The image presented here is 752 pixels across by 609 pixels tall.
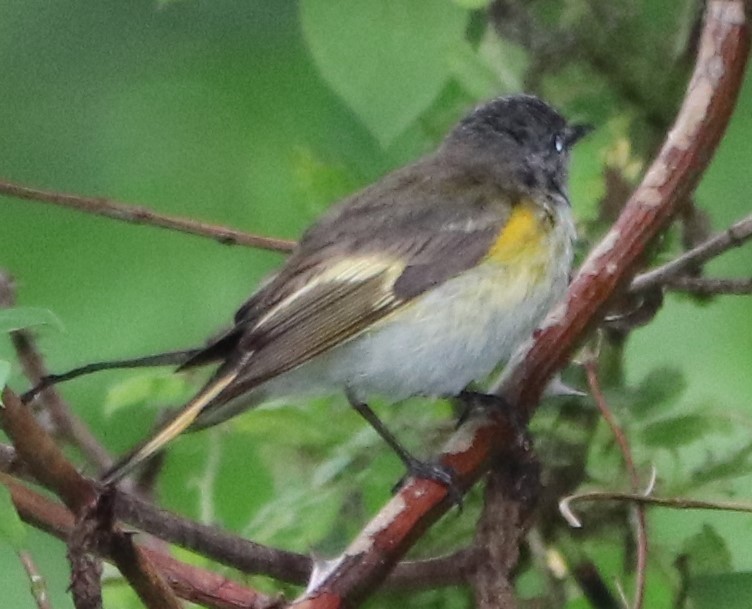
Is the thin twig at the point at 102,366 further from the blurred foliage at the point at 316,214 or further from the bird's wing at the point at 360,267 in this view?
the bird's wing at the point at 360,267

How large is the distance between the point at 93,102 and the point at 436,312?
209 centimetres

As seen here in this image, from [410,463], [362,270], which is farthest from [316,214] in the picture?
[410,463]

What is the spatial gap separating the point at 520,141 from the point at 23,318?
1570 millimetres

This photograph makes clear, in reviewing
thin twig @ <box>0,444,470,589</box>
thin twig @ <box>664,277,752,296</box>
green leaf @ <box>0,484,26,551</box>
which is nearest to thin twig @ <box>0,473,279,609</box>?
thin twig @ <box>0,444,470,589</box>

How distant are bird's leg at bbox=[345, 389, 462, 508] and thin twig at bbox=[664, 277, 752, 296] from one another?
449mm

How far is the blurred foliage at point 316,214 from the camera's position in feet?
6.16

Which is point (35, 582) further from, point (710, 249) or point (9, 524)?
point (710, 249)

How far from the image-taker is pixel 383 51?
1.63 meters

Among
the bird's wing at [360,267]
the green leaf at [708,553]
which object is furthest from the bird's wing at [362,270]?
the green leaf at [708,553]

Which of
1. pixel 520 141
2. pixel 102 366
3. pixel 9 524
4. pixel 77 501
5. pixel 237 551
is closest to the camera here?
pixel 77 501

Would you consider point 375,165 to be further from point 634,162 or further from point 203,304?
point 203,304

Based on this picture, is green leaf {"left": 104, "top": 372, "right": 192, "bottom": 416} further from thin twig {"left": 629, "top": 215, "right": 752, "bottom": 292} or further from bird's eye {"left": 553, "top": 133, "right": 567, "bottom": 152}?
bird's eye {"left": 553, "top": 133, "right": 567, "bottom": 152}

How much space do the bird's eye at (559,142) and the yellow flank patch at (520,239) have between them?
170mm

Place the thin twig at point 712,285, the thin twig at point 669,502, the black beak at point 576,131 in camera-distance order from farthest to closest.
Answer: the black beak at point 576,131 → the thin twig at point 712,285 → the thin twig at point 669,502
